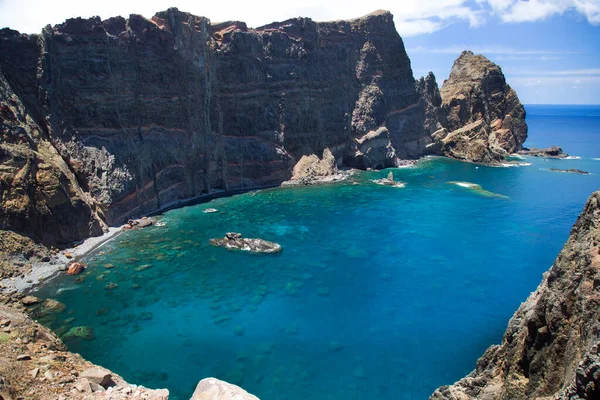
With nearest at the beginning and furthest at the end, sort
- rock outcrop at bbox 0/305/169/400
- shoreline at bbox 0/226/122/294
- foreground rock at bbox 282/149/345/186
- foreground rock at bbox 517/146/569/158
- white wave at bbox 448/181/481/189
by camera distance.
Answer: rock outcrop at bbox 0/305/169/400, shoreline at bbox 0/226/122/294, white wave at bbox 448/181/481/189, foreground rock at bbox 282/149/345/186, foreground rock at bbox 517/146/569/158

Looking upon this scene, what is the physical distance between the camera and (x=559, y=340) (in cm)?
1240

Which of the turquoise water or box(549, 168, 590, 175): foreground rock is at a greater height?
box(549, 168, 590, 175): foreground rock

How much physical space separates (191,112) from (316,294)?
1477 inches

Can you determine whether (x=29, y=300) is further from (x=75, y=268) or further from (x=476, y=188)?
(x=476, y=188)

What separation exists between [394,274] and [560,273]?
25261 mm

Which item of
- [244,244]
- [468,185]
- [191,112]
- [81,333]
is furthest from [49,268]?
[468,185]

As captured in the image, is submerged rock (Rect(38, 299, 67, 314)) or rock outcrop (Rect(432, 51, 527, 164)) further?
rock outcrop (Rect(432, 51, 527, 164))

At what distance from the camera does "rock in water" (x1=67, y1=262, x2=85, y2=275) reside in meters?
36.4

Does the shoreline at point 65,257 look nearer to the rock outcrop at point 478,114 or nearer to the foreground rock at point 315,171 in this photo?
the foreground rock at point 315,171

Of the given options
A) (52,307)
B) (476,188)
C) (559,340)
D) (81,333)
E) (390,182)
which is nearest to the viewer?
(559,340)

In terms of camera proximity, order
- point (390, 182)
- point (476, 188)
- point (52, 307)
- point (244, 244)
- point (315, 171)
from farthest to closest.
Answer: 1. point (315, 171)
2. point (390, 182)
3. point (476, 188)
4. point (244, 244)
5. point (52, 307)

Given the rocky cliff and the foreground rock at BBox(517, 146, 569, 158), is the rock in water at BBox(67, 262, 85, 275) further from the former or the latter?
the foreground rock at BBox(517, 146, 569, 158)

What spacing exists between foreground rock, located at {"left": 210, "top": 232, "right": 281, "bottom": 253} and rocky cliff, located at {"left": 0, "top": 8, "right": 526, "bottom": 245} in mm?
13323

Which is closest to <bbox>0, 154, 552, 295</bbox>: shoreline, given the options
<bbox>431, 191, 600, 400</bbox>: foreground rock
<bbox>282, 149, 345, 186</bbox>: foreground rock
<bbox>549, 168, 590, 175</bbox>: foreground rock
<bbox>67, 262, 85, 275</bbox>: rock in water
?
<bbox>67, 262, 85, 275</bbox>: rock in water
